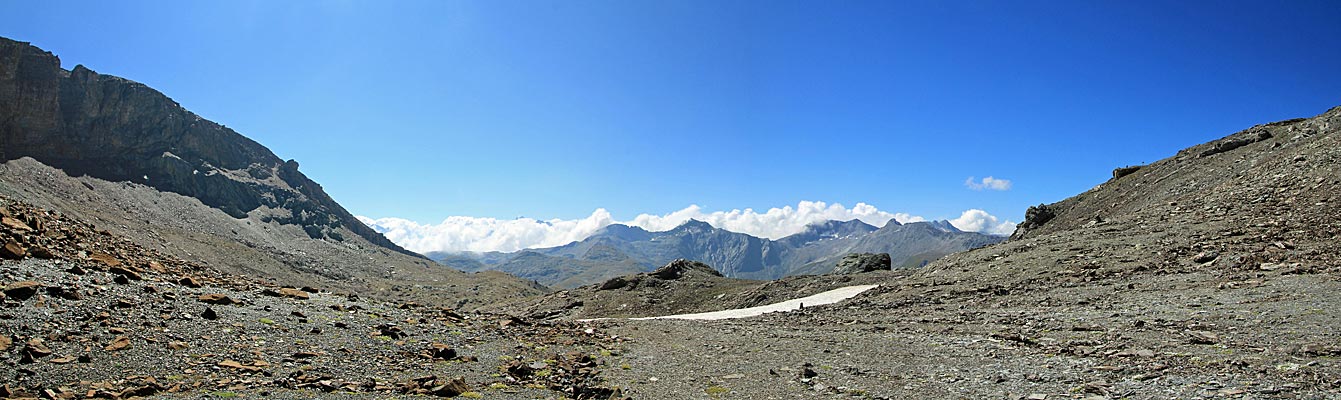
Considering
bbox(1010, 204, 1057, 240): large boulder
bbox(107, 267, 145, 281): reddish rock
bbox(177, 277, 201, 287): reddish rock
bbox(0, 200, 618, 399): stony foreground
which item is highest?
bbox(1010, 204, 1057, 240): large boulder

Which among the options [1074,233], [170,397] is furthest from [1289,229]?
[170,397]

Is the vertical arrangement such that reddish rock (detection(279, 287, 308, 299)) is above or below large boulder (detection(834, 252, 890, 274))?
below

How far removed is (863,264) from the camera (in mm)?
54219

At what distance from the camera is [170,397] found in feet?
32.8

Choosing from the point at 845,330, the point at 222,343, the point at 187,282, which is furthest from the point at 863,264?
the point at 222,343

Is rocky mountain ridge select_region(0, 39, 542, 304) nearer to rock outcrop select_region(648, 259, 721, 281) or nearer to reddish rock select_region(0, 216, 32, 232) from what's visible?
rock outcrop select_region(648, 259, 721, 281)

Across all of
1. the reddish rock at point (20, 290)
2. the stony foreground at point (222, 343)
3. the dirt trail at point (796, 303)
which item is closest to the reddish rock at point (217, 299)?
the stony foreground at point (222, 343)

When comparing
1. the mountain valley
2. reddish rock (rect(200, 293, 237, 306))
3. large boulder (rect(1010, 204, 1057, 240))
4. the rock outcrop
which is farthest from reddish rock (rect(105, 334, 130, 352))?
large boulder (rect(1010, 204, 1057, 240))

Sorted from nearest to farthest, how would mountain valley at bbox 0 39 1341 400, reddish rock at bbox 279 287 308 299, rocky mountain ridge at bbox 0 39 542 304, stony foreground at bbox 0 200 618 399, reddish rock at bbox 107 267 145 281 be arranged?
stony foreground at bbox 0 200 618 399
mountain valley at bbox 0 39 1341 400
reddish rock at bbox 107 267 145 281
reddish rock at bbox 279 287 308 299
rocky mountain ridge at bbox 0 39 542 304

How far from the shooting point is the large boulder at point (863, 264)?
53750 millimetres

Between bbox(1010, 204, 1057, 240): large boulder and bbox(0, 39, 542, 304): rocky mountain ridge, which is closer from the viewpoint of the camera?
bbox(1010, 204, 1057, 240): large boulder

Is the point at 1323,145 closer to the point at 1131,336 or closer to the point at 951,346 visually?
the point at 1131,336

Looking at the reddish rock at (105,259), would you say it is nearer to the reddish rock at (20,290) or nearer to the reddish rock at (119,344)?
the reddish rock at (20,290)

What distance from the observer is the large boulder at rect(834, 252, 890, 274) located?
5375 centimetres
